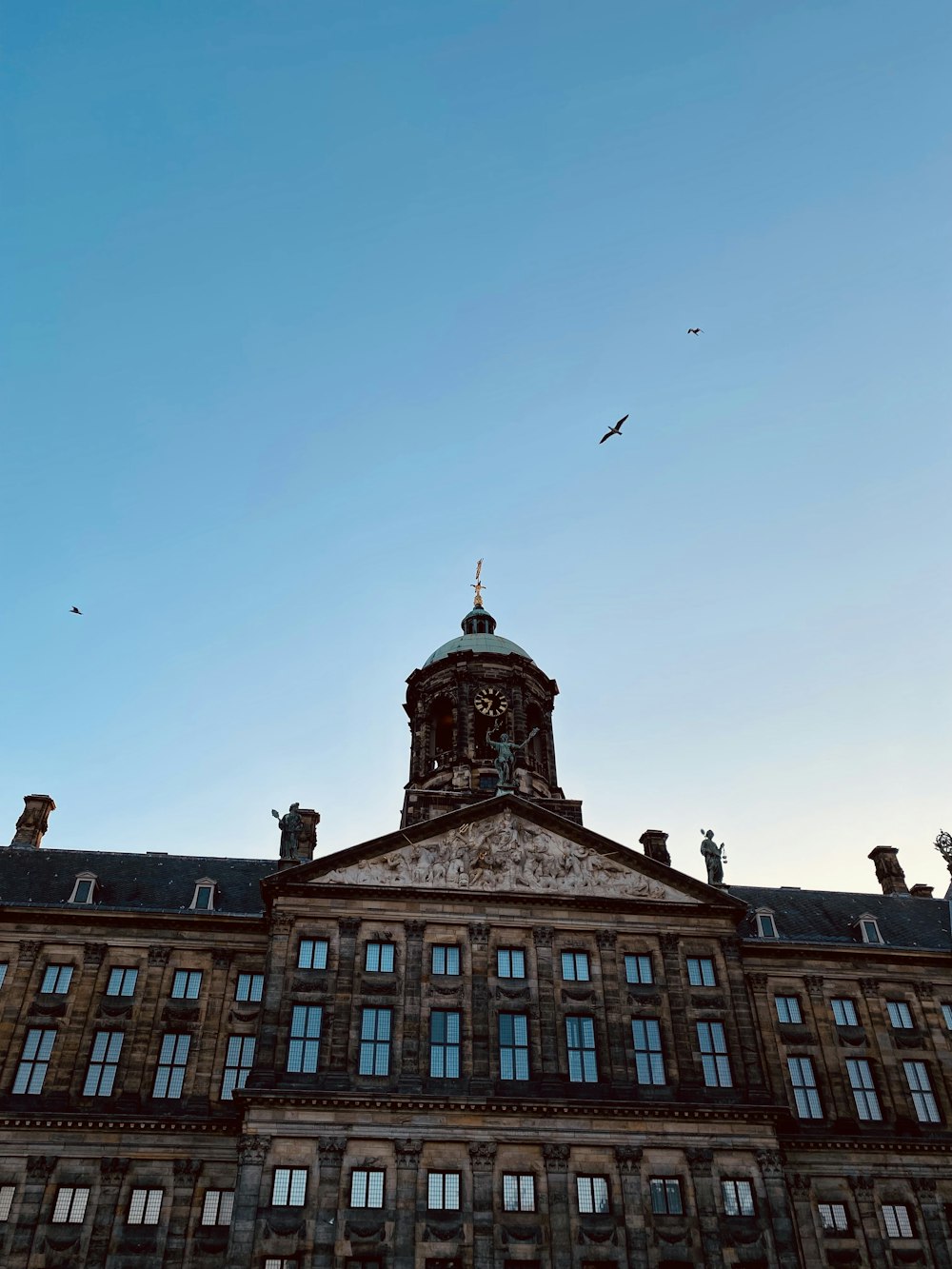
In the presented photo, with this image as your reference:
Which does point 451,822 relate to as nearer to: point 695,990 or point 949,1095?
point 695,990

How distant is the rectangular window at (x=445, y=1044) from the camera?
34594mm

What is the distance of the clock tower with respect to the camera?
151ft

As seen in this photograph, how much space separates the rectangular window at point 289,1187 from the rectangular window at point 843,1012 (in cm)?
2098

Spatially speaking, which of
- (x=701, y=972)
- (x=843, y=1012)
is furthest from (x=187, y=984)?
(x=843, y=1012)

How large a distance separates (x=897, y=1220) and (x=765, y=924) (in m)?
10.9

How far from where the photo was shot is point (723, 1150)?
34188 mm

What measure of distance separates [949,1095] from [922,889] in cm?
1355

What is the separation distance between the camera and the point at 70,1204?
110 ft

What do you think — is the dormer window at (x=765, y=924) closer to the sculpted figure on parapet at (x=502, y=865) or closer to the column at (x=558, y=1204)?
the sculpted figure on parapet at (x=502, y=865)

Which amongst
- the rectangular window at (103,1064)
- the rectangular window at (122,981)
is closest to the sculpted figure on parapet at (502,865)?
the rectangular window at (122,981)

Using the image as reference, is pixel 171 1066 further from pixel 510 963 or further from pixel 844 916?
pixel 844 916

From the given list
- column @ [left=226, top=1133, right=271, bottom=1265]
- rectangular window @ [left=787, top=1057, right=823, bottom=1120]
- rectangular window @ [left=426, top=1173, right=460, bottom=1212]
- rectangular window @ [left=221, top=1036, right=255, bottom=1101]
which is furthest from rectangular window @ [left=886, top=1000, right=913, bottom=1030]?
rectangular window @ [left=221, top=1036, right=255, bottom=1101]

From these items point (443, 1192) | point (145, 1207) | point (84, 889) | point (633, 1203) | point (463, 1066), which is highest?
point (84, 889)

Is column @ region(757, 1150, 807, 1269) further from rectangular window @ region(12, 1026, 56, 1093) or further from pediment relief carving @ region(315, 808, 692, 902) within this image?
rectangular window @ region(12, 1026, 56, 1093)
